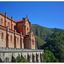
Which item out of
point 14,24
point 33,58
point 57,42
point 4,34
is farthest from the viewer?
point 57,42

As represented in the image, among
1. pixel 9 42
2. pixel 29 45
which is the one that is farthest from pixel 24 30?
pixel 9 42

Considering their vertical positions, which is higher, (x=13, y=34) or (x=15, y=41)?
(x=13, y=34)

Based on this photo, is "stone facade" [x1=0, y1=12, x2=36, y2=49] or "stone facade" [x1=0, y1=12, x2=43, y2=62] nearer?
"stone facade" [x1=0, y1=12, x2=43, y2=62]

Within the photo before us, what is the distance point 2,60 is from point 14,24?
101 ft

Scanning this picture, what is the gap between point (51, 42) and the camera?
117 meters

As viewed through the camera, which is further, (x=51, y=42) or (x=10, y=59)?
(x=51, y=42)

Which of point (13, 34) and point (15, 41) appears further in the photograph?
point (15, 41)

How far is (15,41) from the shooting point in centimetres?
3841

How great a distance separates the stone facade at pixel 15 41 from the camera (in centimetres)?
2353

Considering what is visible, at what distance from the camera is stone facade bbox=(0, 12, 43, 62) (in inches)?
927

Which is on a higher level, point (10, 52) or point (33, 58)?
point (10, 52)

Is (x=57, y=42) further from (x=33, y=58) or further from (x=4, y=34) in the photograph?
(x=4, y=34)

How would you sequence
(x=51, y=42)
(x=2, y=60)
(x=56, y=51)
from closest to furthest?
(x=2, y=60), (x=56, y=51), (x=51, y=42)

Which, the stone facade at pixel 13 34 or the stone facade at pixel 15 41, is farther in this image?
the stone facade at pixel 13 34
